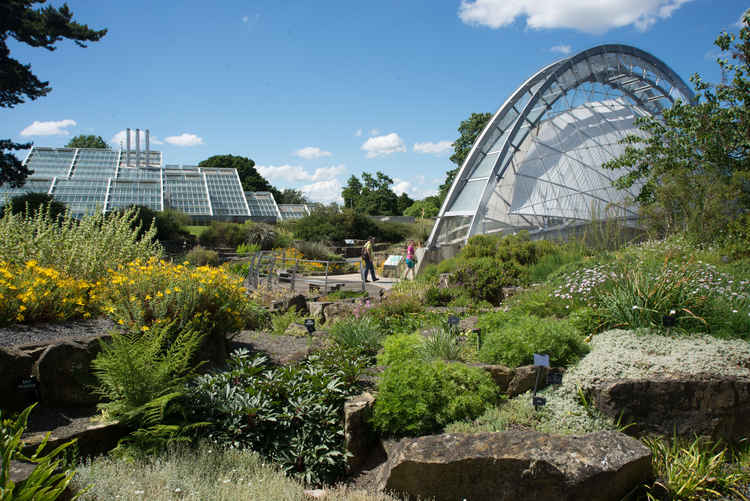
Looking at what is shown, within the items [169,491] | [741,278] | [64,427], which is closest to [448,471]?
[169,491]

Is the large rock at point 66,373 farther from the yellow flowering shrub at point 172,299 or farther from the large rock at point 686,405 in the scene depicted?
the large rock at point 686,405

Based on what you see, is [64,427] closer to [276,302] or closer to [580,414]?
[580,414]

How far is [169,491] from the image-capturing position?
324 centimetres

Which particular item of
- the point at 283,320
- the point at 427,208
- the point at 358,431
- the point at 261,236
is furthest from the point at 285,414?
the point at 427,208

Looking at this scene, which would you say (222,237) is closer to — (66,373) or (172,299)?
(172,299)

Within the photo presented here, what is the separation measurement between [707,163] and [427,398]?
14105mm

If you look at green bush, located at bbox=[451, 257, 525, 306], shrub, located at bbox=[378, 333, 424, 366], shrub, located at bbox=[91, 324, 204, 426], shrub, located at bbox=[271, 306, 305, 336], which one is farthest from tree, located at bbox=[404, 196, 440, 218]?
shrub, located at bbox=[91, 324, 204, 426]

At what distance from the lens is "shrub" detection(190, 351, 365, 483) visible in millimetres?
4250

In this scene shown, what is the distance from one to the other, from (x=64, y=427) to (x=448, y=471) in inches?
136

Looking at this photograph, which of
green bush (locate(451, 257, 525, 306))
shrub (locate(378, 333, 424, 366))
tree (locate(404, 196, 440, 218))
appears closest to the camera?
shrub (locate(378, 333, 424, 366))

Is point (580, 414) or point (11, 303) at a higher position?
point (11, 303)

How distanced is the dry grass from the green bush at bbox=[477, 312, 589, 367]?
85.9 inches

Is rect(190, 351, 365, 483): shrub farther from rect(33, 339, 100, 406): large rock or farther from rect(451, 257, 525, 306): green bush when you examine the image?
rect(451, 257, 525, 306): green bush

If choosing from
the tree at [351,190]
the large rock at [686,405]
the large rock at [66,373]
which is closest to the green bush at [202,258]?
the large rock at [66,373]
